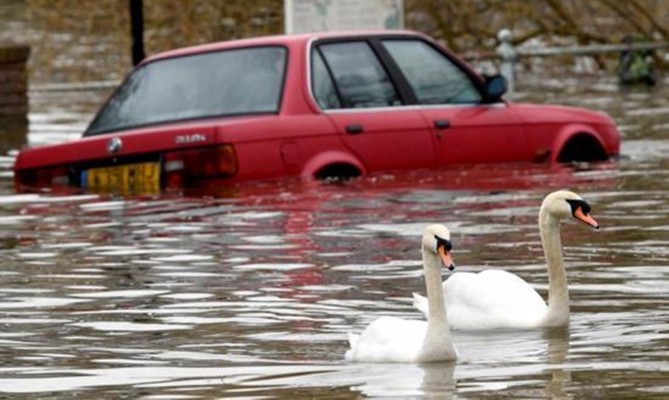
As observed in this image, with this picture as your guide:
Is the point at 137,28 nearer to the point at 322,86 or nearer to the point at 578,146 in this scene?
the point at 578,146

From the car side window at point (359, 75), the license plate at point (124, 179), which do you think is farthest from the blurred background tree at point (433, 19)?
the license plate at point (124, 179)

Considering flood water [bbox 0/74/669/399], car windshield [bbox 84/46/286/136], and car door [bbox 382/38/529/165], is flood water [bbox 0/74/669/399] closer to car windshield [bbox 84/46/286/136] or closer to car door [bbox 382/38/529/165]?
car door [bbox 382/38/529/165]

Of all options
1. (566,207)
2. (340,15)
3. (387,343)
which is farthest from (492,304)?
(340,15)

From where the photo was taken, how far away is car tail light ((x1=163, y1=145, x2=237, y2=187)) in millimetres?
17688

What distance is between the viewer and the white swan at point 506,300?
11031mm

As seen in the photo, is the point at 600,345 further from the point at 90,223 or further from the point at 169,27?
the point at 169,27

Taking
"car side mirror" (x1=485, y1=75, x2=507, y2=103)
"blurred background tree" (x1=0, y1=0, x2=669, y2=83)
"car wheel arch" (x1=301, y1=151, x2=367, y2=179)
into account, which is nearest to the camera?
"car wheel arch" (x1=301, y1=151, x2=367, y2=179)

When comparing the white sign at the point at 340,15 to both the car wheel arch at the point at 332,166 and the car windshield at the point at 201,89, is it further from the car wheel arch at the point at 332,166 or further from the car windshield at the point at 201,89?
the car wheel arch at the point at 332,166

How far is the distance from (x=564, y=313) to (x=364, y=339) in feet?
4.14

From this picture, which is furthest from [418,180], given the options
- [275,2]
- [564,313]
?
[275,2]

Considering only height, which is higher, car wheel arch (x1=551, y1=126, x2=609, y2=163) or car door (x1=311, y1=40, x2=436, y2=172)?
car door (x1=311, y1=40, x2=436, y2=172)

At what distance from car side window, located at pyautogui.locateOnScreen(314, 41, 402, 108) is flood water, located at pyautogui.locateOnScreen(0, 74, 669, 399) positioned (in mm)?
618

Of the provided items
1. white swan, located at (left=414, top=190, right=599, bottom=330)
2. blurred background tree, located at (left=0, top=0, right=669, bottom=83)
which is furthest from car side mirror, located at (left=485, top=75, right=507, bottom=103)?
blurred background tree, located at (left=0, top=0, right=669, bottom=83)

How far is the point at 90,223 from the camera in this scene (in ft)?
54.8
